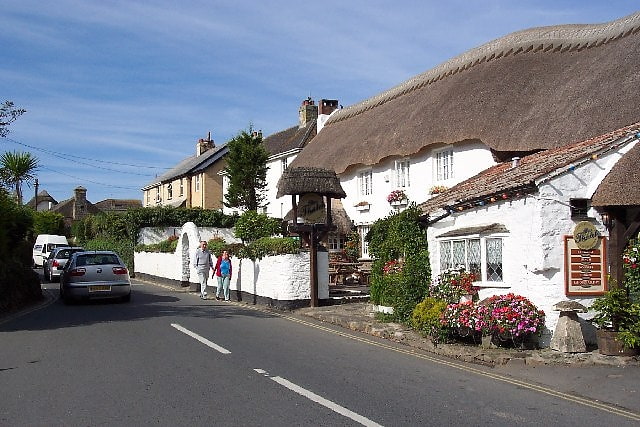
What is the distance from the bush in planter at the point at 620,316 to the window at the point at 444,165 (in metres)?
13.1

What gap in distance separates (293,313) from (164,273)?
14554mm

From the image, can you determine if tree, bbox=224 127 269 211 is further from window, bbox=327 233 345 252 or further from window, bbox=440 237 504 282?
window, bbox=440 237 504 282

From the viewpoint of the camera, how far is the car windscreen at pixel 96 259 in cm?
1941

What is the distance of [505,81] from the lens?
22547 millimetres

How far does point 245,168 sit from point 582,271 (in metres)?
25.6

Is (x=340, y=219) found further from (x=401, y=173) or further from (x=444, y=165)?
(x=444, y=165)

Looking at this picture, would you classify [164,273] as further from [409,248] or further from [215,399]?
[215,399]

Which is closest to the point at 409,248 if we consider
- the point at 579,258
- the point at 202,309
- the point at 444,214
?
the point at 444,214

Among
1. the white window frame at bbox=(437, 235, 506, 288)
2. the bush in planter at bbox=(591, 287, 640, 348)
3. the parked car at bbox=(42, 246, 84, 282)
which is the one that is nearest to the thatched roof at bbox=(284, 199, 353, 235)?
the parked car at bbox=(42, 246, 84, 282)

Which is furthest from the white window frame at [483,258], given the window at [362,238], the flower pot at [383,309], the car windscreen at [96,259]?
the window at [362,238]

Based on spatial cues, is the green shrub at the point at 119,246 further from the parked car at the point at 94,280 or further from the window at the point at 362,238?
the parked car at the point at 94,280

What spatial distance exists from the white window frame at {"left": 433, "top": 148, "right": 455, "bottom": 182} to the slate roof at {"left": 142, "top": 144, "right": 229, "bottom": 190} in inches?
1068

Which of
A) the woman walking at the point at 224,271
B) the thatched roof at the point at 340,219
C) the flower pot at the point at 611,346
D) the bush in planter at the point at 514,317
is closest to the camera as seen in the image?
the flower pot at the point at 611,346

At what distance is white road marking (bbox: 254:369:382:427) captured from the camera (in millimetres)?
6688
